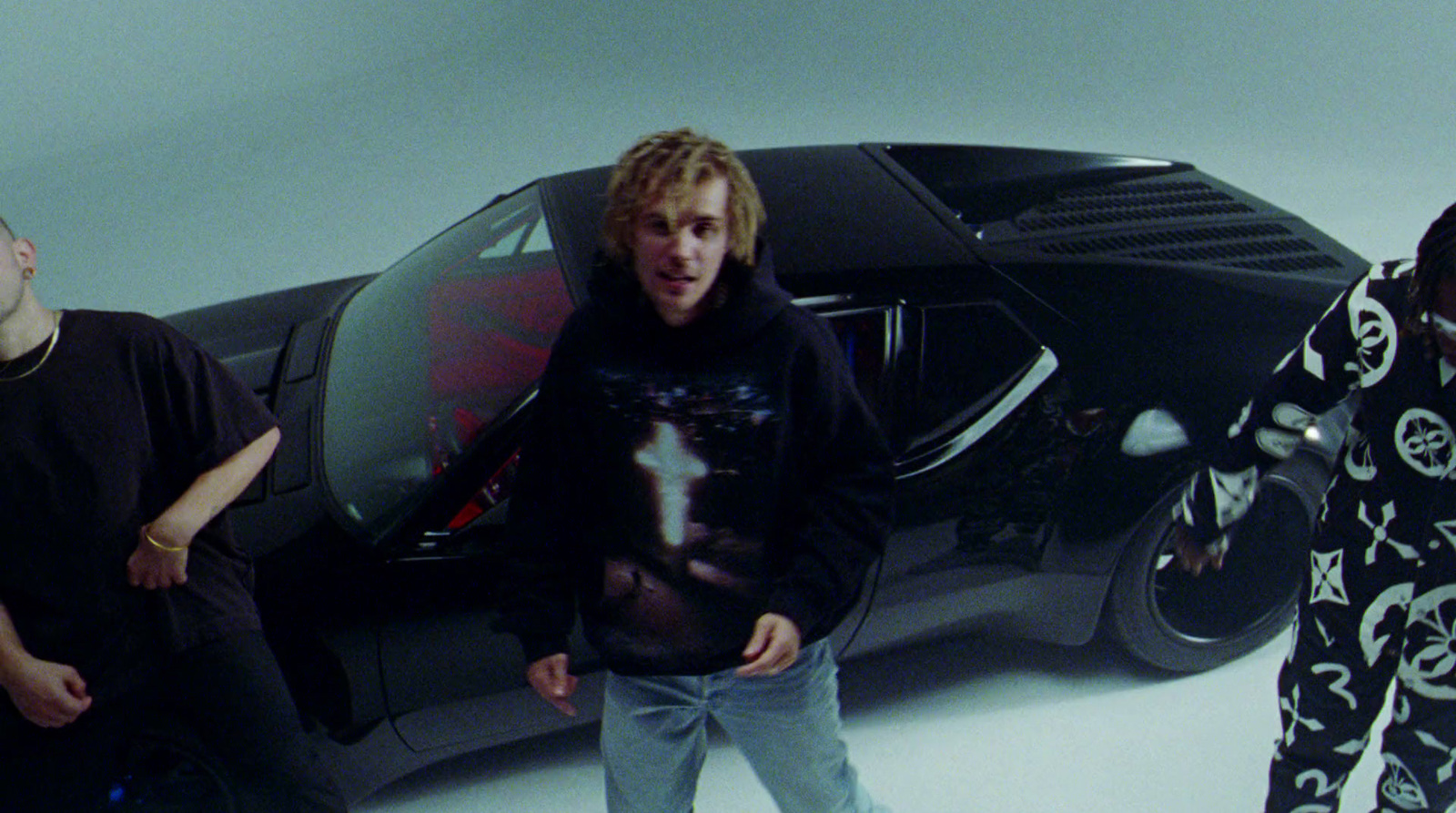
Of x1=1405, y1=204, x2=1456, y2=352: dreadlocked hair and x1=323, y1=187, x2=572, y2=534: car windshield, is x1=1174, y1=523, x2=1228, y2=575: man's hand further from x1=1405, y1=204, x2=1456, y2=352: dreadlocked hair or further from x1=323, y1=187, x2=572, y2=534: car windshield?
x1=323, y1=187, x2=572, y2=534: car windshield

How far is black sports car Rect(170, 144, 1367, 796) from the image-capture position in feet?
7.87

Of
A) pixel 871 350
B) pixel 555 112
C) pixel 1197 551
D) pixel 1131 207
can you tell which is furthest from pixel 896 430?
pixel 555 112

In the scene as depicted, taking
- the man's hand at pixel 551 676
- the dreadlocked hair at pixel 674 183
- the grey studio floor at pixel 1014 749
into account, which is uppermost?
the dreadlocked hair at pixel 674 183

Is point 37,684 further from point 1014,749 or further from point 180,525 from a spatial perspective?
point 1014,749

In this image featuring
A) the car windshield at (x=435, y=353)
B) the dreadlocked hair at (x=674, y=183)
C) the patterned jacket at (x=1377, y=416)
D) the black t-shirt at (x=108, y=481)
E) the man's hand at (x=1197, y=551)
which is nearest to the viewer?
the dreadlocked hair at (x=674, y=183)

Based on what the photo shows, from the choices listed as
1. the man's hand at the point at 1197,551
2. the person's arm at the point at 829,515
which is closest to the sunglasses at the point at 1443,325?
the man's hand at the point at 1197,551

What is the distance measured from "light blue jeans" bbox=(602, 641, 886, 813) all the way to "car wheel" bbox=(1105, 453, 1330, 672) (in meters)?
1.02

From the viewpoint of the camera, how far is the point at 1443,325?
1729 mm

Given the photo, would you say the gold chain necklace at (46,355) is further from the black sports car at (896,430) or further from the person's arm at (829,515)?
the person's arm at (829,515)

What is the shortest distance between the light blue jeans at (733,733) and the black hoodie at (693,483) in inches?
2.6

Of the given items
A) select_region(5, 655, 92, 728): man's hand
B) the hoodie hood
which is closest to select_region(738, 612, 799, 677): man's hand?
the hoodie hood

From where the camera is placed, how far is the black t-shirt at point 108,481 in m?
1.92

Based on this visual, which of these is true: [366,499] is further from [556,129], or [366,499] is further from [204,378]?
[556,129]

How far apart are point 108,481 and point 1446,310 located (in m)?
1.91
